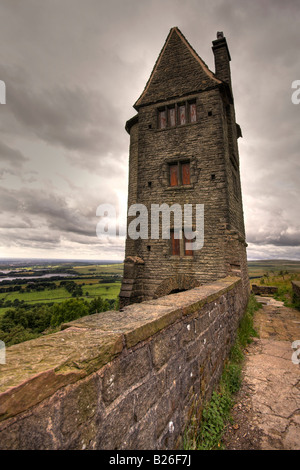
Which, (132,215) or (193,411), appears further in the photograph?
(132,215)

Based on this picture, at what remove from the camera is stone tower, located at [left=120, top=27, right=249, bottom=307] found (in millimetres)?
9898

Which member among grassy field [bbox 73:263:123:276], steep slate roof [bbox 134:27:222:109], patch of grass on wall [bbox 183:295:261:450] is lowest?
grassy field [bbox 73:263:123:276]

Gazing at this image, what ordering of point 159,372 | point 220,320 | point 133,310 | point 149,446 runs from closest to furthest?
point 149,446 < point 159,372 < point 133,310 < point 220,320

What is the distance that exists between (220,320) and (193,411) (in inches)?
68.1

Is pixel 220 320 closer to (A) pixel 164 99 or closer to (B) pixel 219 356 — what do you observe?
(B) pixel 219 356

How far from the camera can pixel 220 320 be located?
4.01 m

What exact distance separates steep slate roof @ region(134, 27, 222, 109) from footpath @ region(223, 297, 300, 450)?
11.2 metres

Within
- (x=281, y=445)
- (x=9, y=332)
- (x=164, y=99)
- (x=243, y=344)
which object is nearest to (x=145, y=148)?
(x=164, y=99)

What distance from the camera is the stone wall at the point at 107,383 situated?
1.01 meters

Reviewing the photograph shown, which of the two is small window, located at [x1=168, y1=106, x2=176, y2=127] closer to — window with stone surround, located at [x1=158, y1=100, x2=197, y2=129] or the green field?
window with stone surround, located at [x1=158, y1=100, x2=197, y2=129]

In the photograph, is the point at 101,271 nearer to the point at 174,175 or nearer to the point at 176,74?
the point at 174,175

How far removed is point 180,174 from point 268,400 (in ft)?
30.7

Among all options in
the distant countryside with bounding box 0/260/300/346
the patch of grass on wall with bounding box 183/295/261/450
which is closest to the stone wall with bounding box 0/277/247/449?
the patch of grass on wall with bounding box 183/295/261/450
